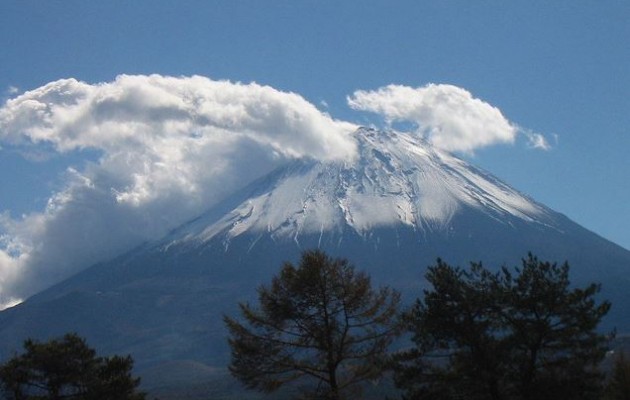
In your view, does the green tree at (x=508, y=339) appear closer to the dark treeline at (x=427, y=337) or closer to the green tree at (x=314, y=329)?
the dark treeline at (x=427, y=337)

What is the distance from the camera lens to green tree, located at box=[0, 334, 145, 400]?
37219 millimetres

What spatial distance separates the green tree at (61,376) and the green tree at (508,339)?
13.5 metres

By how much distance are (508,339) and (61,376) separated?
20.0m

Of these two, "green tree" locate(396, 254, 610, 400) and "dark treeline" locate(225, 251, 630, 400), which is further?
"green tree" locate(396, 254, 610, 400)

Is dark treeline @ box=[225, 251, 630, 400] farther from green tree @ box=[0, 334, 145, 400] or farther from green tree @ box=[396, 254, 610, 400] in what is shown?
green tree @ box=[0, 334, 145, 400]

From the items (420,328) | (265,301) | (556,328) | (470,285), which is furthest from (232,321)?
(556,328)

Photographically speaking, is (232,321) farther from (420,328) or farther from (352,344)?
(420,328)

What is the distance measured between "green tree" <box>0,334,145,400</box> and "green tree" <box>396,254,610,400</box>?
44.2ft

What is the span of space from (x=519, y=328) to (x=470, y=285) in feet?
9.96

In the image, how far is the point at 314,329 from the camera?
1206 inches

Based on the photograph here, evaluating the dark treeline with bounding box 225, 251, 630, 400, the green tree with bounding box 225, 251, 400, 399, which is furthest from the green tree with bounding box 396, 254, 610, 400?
the green tree with bounding box 225, 251, 400, 399

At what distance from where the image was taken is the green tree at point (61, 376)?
37.2 metres

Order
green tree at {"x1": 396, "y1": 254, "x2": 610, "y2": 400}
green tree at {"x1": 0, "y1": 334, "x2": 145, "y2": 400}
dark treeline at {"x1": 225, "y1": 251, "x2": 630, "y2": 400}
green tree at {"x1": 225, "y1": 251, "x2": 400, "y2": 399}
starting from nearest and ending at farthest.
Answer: green tree at {"x1": 225, "y1": 251, "x2": 400, "y2": 399} < dark treeline at {"x1": 225, "y1": 251, "x2": 630, "y2": 400} < green tree at {"x1": 396, "y1": 254, "x2": 610, "y2": 400} < green tree at {"x1": 0, "y1": 334, "x2": 145, "y2": 400}

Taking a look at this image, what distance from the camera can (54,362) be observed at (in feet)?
124
